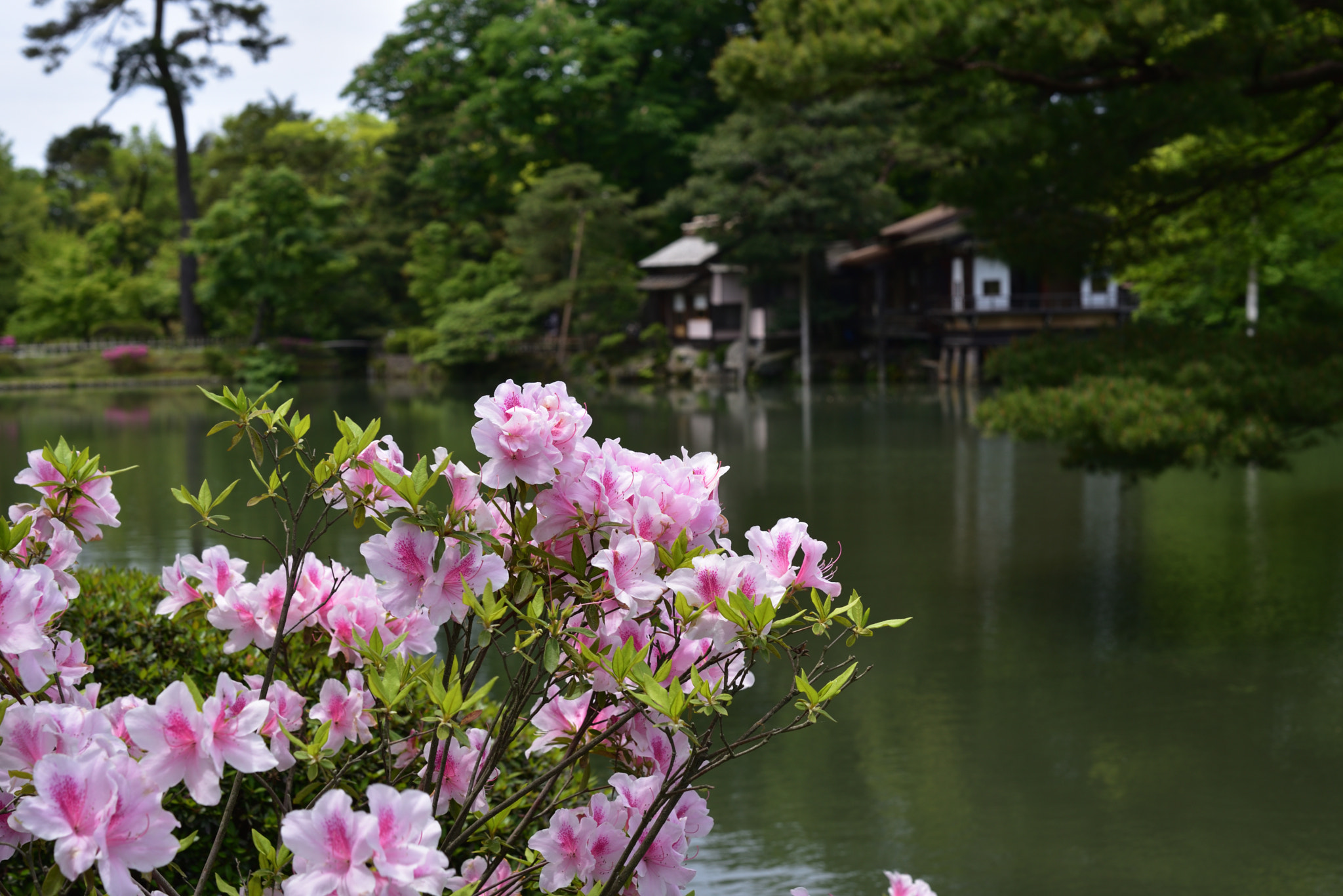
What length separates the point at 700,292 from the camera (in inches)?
1352

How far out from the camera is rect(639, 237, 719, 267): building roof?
108 ft

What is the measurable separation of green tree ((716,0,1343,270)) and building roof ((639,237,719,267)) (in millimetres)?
22590

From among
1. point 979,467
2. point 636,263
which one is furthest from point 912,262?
point 979,467

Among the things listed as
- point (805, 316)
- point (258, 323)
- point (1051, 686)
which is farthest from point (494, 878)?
point (258, 323)

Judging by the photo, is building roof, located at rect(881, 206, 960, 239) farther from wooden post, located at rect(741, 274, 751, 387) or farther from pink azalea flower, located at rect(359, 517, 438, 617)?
pink azalea flower, located at rect(359, 517, 438, 617)

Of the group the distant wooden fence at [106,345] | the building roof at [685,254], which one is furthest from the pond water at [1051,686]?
the distant wooden fence at [106,345]

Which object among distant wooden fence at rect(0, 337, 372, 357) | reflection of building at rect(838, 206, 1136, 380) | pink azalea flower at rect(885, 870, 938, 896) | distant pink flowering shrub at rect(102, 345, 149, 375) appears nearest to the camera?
pink azalea flower at rect(885, 870, 938, 896)

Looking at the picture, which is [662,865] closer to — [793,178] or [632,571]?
[632,571]

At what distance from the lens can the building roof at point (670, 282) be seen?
110 ft

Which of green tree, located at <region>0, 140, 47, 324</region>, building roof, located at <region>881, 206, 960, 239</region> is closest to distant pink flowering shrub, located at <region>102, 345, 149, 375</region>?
green tree, located at <region>0, 140, 47, 324</region>

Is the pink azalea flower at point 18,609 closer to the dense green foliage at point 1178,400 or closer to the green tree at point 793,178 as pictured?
the dense green foliage at point 1178,400

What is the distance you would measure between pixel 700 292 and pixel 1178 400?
26.3 meters

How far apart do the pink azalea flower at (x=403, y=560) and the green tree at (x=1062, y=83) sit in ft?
25.6

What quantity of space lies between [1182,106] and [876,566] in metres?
4.10
